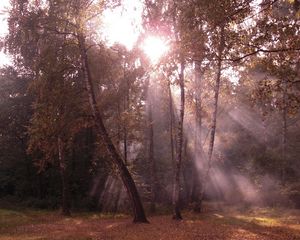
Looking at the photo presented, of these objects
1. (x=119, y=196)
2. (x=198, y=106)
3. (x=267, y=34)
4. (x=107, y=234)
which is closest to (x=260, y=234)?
(x=107, y=234)

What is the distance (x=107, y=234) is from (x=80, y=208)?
57.0ft

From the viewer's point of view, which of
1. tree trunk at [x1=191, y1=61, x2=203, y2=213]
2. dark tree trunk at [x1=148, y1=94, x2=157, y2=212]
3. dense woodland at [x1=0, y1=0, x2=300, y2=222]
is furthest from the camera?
dark tree trunk at [x1=148, y1=94, x2=157, y2=212]

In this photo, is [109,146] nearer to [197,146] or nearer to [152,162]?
[152,162]

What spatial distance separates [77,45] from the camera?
21750mm

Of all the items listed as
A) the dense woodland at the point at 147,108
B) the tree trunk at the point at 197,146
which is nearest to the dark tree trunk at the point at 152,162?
the dense woodland at the point at 147,108

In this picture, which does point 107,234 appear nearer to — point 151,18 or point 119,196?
point 151,18

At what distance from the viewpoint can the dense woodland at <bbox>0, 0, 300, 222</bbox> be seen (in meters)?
14.6

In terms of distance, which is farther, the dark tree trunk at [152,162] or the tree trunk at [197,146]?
the dark tree trunk at [152,162]

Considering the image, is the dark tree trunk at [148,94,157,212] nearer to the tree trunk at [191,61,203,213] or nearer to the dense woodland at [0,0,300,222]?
the dense woodland at [0,0,300,222]

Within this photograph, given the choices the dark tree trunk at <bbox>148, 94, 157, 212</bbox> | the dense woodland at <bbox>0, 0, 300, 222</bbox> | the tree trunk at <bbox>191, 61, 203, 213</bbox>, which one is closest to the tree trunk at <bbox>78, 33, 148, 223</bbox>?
the dense woodland at <bbox>0, 0, 300, 222</bbox>

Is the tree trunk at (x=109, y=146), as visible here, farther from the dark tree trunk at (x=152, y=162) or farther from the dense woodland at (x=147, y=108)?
the dark tree trunk at (x=152, y=162)

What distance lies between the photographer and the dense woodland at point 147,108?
14.6 metres

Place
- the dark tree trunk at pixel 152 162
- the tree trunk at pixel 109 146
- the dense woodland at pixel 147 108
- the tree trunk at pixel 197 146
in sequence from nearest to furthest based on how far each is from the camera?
the dense woodland at pixel 147 108 < the tree trunk at pixel 109 146 < the tree trunk at pixel 197 146 < the dark tree trunk at pixel 152 162

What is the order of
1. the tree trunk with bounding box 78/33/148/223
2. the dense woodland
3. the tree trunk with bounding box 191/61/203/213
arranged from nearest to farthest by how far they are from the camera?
the dense woodland < the tree trunk with bounding box 78/33/148/223 < the tree trunk with bounding box 191/61/203/213
